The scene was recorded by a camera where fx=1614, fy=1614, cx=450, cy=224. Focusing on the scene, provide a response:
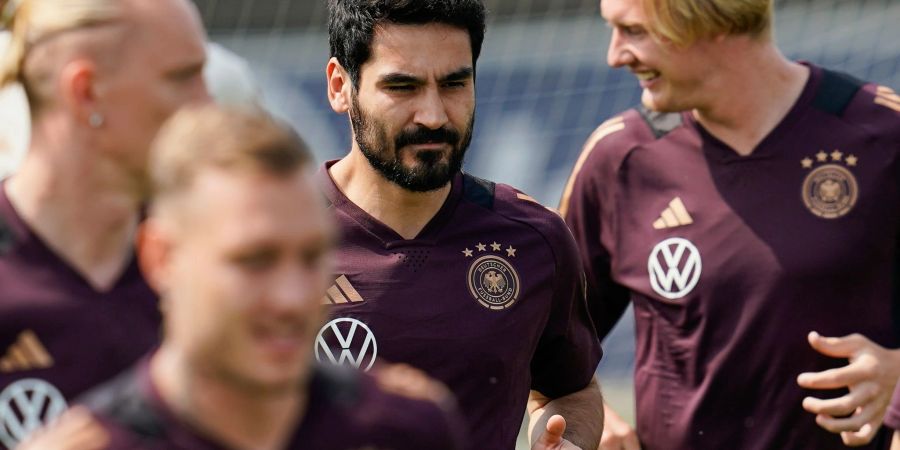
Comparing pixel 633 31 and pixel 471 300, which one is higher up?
pixel 633 31

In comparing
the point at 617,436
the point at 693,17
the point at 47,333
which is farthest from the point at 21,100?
the point at 617,436

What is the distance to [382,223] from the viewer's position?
407 cm

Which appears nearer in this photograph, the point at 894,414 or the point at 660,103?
the point at 894,414

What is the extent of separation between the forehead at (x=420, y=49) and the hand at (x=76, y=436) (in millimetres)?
1778

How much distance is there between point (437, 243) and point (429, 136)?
303 mm

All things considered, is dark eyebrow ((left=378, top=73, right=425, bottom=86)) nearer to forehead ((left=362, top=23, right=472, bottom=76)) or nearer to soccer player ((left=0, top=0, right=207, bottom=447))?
forehead ((left=362, top=23, right=472, bottom=76))

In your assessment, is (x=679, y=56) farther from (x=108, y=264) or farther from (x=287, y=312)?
(x=287, y=312)

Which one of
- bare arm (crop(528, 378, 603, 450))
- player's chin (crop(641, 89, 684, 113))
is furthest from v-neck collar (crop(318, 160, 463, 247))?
player's chin (crop(641, 89, 684, 113))

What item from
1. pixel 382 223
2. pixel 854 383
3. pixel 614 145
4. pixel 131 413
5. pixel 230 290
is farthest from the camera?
pixel 614 145

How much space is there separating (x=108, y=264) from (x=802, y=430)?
7.27 ft

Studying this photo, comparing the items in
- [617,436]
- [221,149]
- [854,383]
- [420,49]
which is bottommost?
[617,436]

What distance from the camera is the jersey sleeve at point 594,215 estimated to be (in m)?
4.73

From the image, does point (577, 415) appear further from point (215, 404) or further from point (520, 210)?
point (215, 404)

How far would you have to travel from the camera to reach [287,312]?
226cm
